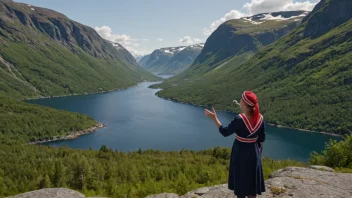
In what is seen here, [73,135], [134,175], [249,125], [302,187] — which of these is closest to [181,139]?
[73,135]

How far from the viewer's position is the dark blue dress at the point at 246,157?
1124 cm

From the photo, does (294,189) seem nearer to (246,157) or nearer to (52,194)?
(246,157)

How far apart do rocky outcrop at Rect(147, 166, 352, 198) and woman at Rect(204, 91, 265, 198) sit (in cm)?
333

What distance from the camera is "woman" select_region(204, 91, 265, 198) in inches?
439

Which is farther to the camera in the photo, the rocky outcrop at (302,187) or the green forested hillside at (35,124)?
the green forested hillside at (35,124)

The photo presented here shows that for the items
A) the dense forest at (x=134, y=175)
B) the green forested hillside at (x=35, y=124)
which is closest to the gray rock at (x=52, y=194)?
the dense forest at (x=134, y=175)

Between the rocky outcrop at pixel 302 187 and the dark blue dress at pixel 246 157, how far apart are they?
3.31 meters

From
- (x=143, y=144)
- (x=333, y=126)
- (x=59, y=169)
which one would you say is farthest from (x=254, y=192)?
(x=333, y=126)

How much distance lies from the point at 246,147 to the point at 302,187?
5739mm

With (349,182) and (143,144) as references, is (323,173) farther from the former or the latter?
(143,144)

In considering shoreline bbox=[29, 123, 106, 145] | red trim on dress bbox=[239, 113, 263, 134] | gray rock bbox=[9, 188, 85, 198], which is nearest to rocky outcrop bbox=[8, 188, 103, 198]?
gray rock bbox=[9, 188, 85, 198]

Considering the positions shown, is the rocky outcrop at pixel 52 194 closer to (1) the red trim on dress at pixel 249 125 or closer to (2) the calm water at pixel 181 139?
(1) the red trim on dress at pixel 249 125

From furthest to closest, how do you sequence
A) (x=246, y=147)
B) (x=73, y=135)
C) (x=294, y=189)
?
(x=73, y=135)
(x=294, y=189)
(x=246, y=147)

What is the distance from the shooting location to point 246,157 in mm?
11477
